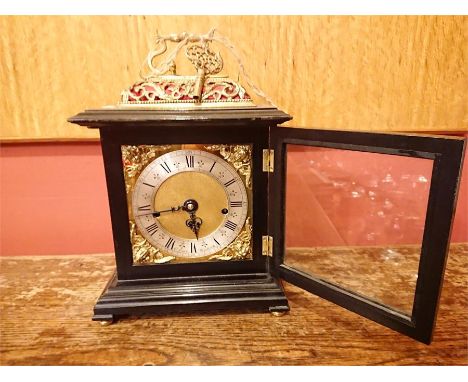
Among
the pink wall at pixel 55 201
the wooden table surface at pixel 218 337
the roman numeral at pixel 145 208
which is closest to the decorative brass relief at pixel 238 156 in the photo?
the roman numeral at pixel 145 208

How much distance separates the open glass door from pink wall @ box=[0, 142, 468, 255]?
114mm

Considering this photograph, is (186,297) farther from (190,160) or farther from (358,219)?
(358,219)

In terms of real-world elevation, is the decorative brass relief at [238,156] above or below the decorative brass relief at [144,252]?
above

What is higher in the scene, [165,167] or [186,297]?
[165,167]

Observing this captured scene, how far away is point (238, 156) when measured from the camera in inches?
32.6

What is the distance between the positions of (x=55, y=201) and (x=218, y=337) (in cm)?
82

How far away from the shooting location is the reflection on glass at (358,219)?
0.84 metres

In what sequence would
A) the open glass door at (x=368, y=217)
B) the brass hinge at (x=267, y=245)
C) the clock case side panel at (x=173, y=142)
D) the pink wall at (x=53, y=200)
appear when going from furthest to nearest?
the pink wall at (x=53, y=200)
the brass hinge at (x=267, y=245)
the clock case side panel at (x=173, y=142)
the open glass door at (x=368, y=217)

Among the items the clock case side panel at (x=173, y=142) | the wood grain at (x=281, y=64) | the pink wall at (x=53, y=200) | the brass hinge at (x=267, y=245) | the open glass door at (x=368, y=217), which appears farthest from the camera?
the pink wall at (x=53, y=200)

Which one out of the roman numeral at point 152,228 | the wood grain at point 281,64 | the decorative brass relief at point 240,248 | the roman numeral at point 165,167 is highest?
the wood grain at point 281,64

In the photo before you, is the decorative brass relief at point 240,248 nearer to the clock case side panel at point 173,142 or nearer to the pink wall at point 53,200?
the clock case side panel at point 173,142

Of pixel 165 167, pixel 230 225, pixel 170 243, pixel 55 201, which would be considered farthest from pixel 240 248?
pixel 55 201

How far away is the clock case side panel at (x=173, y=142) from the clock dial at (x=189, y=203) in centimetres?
3

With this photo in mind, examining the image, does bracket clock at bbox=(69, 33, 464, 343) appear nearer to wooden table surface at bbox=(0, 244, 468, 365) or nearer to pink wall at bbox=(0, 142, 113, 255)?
wooden table surface at bbox=(0, 244, 468, 365)
